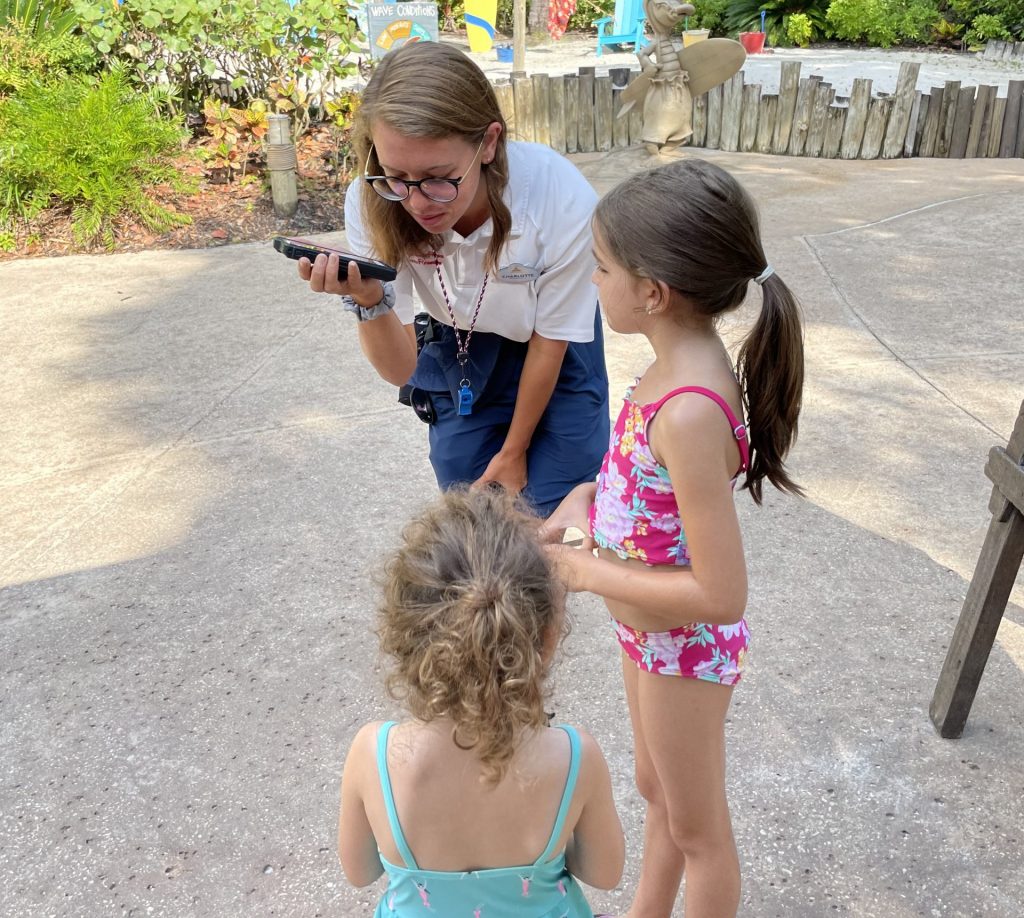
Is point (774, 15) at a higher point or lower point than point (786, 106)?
lower

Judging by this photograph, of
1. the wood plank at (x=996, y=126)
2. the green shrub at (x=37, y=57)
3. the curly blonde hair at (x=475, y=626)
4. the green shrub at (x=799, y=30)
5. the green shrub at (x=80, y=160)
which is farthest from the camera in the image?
the green shrub at (x=799, y=30)

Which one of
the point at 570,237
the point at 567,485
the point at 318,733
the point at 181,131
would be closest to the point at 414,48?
the point at 570,237

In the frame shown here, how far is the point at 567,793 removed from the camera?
134cm

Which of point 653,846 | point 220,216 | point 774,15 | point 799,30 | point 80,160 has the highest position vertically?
point 653,846

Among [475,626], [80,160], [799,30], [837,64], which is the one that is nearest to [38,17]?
[80,160]

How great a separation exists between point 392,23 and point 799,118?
3944 millimetres

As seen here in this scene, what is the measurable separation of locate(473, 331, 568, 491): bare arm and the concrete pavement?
0.71 m

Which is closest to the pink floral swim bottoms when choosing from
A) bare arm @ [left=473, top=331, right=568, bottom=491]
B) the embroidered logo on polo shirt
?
bare arm @ [left=473, top=331, right=568, bottom=491]

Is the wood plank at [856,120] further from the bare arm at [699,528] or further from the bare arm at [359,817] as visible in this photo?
the bare arm at [359,817]

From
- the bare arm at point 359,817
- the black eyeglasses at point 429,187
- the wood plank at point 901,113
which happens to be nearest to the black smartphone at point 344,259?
the black eyeglasses at point 429,187

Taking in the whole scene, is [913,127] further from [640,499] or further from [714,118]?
[640,499]

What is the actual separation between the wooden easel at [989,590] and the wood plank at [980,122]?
7.74m

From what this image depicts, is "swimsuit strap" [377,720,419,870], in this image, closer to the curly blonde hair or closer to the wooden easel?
the curly blonde hair

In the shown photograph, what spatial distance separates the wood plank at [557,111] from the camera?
945cm
